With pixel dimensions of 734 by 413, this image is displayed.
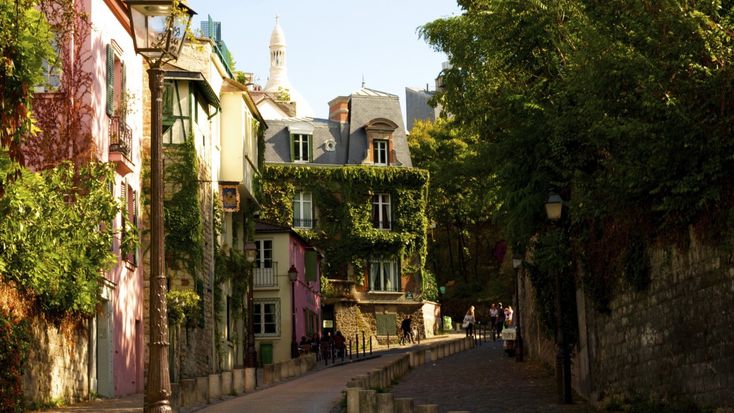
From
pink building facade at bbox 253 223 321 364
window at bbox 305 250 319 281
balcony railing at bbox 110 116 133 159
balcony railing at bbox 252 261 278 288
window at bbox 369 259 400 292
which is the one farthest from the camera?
window at bbox 369 259 400 292

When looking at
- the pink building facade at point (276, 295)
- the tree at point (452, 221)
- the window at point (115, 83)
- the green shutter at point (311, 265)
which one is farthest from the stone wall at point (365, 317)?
the window at point (115, 83)

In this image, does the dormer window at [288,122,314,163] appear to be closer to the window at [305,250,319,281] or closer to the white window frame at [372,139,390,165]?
the white window frame at [372,139,390,165]

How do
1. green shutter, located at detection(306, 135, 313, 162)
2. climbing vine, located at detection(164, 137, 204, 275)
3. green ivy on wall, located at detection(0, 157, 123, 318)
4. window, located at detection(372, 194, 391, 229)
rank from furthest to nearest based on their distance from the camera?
1. green shutter, located at detection(306, 135, 313, 162)
2. window, located at detection(372, 194, 391, 229)
3. climbing vine, located at detection(164, 137, 204, 275)
4. green ivy on wall, located at detection(0, 157, 123, 318)

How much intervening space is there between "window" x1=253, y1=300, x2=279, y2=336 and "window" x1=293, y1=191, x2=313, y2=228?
1024 cm

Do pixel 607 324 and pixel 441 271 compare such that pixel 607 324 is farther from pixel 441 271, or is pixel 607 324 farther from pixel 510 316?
pixel 441 271

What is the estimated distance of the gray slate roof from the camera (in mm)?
67562

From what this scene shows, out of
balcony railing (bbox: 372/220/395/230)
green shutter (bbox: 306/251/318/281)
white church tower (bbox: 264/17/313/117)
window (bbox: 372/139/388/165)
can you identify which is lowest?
green shutter (bbox: 306/251/318/281)

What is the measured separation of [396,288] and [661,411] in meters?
48.7

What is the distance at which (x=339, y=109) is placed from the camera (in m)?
83.6

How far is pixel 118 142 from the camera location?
2878cm

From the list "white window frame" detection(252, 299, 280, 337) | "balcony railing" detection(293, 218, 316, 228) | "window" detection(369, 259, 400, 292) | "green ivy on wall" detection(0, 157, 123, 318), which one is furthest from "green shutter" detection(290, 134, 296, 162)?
"green ivy on wall" detection(0, 157, 123, 318)

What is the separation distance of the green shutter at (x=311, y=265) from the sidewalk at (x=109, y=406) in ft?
99.6

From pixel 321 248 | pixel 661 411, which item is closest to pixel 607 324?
pixel 661 411

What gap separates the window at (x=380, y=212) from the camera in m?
66.6
